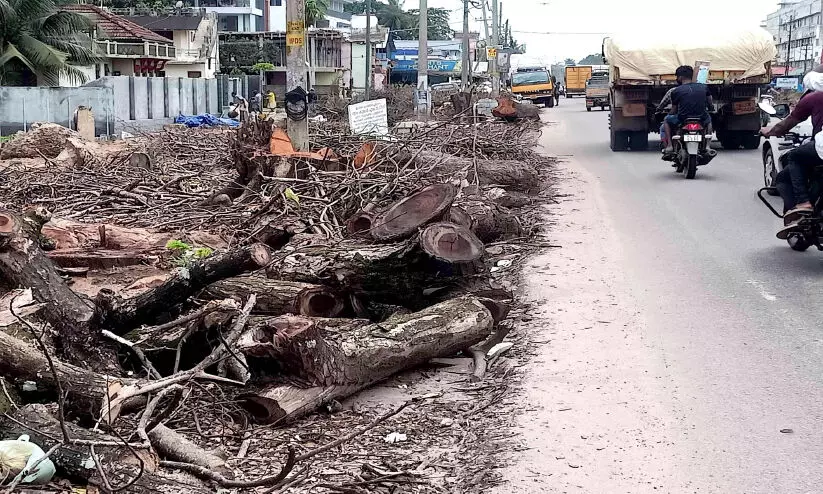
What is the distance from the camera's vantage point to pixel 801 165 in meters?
9.09

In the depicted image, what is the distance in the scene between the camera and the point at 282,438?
519 cm

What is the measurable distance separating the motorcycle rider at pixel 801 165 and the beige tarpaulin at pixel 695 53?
35.1 feet

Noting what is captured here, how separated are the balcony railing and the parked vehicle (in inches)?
1174

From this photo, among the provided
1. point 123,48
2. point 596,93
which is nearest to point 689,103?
point 596,93

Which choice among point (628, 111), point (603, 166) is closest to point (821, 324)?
point (603, 166)

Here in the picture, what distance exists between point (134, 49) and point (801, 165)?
47.0m

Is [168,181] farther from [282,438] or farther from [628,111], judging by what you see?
[628,111]

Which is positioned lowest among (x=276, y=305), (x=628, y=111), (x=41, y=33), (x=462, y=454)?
(x=462, y=454)

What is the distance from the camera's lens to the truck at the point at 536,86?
53.1m

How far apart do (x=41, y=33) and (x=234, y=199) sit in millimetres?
28803

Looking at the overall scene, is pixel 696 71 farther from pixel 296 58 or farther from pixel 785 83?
pixel 785 83

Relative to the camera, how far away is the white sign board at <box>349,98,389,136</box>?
53.7 ft

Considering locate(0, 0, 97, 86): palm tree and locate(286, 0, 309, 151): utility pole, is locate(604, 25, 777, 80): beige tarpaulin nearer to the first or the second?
locate(286, 0, 309, 151): utility pole

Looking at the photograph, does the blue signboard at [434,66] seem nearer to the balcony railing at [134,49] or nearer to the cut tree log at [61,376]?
the balcony railing at [134,49]
